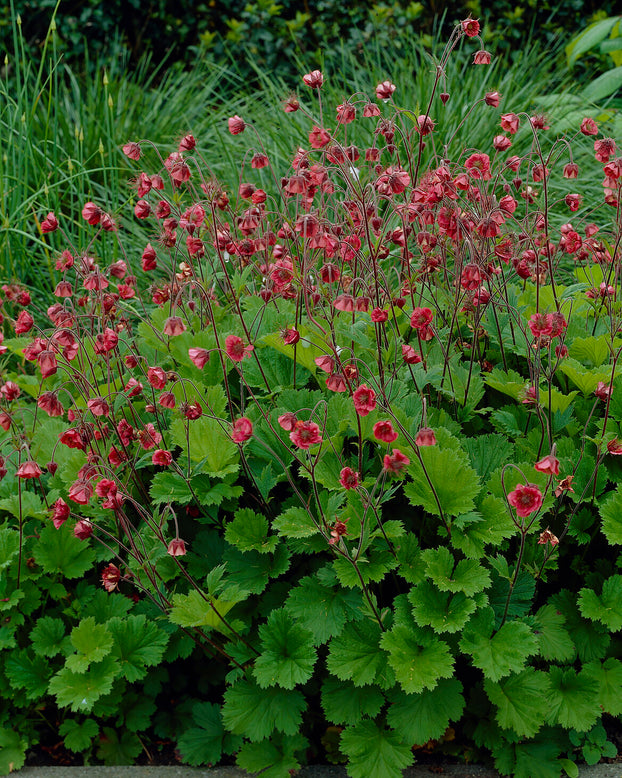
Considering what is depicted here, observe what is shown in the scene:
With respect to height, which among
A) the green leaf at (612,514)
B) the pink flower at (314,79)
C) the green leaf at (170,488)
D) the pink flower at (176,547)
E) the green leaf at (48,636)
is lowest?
the green leaf at (48,636)

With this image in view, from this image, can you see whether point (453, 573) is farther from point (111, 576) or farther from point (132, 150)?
point (132, 150)

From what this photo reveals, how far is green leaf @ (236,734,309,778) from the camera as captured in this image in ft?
6.63

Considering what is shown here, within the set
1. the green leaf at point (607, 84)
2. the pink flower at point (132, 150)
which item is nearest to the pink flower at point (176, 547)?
the pink flower at point (132, 150)

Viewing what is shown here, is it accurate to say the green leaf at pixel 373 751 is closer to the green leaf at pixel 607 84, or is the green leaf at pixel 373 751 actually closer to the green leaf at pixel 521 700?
the green leaf at pixel 521 700

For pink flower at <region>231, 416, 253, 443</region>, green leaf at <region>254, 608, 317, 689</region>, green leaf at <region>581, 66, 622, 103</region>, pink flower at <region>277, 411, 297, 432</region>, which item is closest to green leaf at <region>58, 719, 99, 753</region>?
green leaf at <region>254, 608, 317, 689</region>

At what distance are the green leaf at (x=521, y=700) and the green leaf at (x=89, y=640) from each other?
1015 millimetres

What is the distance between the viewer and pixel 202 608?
2.04 m

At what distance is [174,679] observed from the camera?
2365 millimetres

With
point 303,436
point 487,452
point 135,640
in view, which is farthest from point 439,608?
point 135,640

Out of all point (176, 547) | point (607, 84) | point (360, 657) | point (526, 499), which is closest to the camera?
point (526, 499)

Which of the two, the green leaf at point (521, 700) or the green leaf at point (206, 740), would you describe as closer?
the green leaf at point (521, 700)

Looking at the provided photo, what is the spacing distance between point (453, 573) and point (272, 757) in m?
0.67

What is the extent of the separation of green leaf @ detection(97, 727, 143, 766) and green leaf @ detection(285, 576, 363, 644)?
62 cm

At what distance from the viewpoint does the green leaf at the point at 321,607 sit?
2039 millimetres
